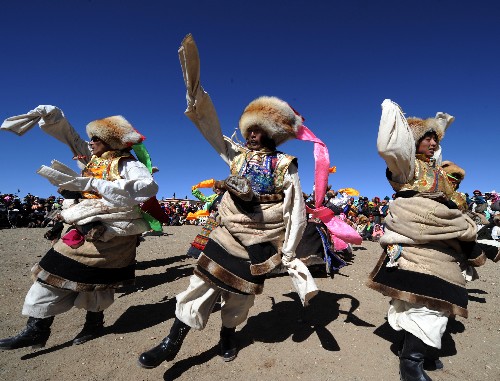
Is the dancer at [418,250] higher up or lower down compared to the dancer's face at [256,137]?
lower down

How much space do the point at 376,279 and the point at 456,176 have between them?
135 cm

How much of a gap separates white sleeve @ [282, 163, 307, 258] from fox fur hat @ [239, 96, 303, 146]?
33 centimetres

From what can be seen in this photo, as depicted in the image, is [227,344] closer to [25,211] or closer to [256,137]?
[256,137]

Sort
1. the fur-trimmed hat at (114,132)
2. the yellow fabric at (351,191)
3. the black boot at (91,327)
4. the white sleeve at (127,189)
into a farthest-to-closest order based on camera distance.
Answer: the yellow fabric at (351,191) < the fur-trimmed hat at (114,132) < the black boot at (91,327) < the white sleeve at (127,189)

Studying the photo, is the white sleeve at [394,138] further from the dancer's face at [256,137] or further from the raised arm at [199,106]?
the raised arm at [199,106]

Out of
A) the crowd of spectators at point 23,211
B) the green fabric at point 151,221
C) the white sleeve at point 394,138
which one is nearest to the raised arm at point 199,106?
the green fabric at point 151,221

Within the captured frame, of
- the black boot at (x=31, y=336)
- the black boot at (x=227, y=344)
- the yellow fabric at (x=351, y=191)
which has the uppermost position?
the yellow fabric at (x=351, y=191)

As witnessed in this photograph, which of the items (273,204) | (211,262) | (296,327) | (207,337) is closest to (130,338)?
(207,337)

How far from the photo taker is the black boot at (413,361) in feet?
7.23

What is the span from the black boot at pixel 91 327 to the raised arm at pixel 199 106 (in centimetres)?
207

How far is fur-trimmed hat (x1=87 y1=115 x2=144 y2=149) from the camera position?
2.99 meters

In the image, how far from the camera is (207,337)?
2979mm

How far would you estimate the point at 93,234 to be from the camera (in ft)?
8.73

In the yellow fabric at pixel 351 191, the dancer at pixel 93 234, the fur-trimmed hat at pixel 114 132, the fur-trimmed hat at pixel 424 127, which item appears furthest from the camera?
the yellow fabric at pixel 351 191
